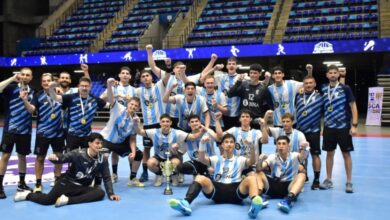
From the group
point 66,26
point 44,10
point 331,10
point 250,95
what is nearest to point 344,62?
point 331,10

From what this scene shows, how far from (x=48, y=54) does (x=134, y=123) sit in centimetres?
1635

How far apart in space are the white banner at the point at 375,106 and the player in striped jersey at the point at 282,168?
34.2 feet

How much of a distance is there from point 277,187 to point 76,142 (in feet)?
8.90

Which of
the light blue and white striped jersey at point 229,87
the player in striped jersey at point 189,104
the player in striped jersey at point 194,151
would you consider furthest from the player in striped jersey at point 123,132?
the light blue and white striped jersey at point 229,87

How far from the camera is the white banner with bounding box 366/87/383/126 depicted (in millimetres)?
14305

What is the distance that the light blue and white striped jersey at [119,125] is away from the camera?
5961mm

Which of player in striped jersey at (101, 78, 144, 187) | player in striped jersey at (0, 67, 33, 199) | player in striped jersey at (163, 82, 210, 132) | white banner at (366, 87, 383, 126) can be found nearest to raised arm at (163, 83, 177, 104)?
player in striped jersey at (163, 82, 210, 132)

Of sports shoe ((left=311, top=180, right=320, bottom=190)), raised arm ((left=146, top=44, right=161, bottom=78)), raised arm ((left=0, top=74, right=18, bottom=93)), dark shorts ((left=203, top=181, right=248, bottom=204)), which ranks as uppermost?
raised arm ((left=146, top=44, right=161, bottom=78))

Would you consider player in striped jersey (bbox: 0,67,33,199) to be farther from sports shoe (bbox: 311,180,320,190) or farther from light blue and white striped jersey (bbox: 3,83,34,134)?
sports shoe (bbox: 311,180,320,190)

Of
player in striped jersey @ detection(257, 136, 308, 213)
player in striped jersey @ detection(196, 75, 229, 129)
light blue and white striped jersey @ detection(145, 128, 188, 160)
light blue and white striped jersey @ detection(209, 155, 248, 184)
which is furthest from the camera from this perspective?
player in striped jersey @ detection(196, 75, 229, 129)

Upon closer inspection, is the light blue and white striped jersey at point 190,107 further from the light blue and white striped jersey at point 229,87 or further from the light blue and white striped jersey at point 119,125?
the light blue and white striped jersey at point 119,125

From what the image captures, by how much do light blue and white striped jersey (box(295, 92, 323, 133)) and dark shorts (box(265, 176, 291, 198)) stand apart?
1024 mm

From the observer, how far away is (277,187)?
16.7 feet

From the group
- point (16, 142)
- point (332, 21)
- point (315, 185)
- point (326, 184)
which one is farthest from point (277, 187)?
point (332, 21)
